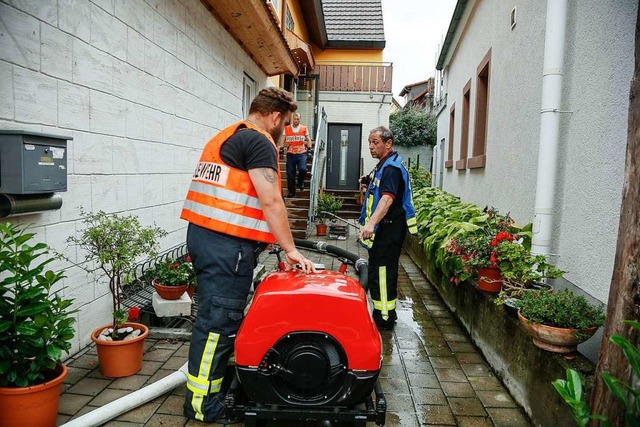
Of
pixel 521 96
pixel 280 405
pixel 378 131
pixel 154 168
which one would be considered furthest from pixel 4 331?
pixel 521 96

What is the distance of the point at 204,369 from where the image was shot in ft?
8.80

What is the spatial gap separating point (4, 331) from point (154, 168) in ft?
8.94

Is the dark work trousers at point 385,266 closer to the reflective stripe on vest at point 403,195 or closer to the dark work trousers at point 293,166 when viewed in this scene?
the reflective stripe on vest at point 403,195

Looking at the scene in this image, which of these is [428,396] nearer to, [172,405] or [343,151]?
[172,405]

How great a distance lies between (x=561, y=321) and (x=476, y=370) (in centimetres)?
113

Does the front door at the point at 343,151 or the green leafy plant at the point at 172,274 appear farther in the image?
the front door at the point at 343,151

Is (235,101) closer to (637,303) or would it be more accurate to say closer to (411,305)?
(411,305)

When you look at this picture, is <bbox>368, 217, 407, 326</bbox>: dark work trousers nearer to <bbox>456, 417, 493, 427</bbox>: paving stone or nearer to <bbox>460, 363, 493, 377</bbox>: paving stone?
<bbox>460, 363, 493, 377</bbox>: paving stone

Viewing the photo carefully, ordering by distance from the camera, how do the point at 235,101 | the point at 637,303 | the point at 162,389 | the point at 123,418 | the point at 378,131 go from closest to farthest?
the point at 637,303, the point at 123,418, the point at 162,389, the point at 378,131, the point at 235,101

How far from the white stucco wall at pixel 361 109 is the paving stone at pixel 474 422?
14133 mm

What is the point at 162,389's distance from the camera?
2.94 meters

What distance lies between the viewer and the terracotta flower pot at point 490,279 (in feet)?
12.4

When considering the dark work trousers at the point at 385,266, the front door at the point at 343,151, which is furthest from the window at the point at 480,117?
the front door at the point at 343,151

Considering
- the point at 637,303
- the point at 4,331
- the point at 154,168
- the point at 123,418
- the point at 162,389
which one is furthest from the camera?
the point at 154,168
